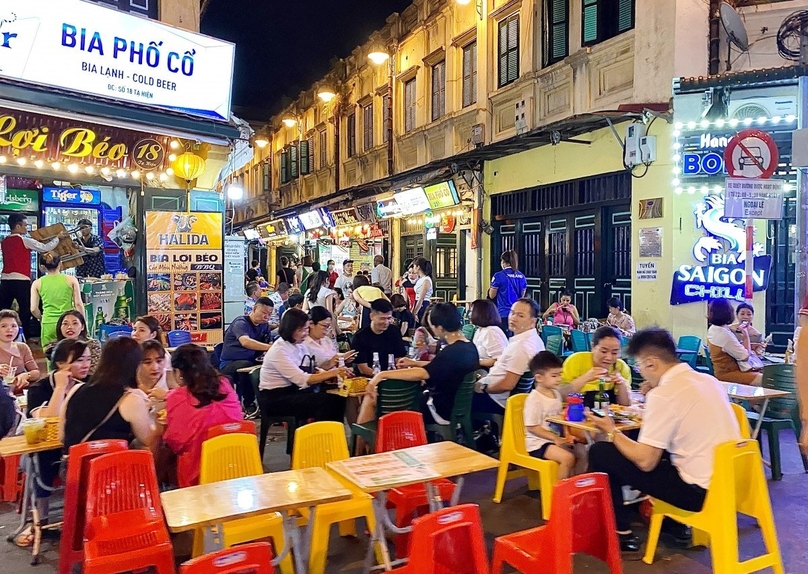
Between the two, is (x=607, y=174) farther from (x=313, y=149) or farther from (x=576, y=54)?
(x=313, y=149)

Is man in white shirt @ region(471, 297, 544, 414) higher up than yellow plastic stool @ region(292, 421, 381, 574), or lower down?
higher up

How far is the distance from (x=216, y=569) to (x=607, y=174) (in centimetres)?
1057

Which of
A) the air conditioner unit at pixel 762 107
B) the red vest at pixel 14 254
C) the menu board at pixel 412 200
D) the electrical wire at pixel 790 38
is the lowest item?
the red vest at pixel 14 254

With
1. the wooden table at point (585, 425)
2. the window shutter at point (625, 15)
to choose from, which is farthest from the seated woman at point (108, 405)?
the window shutter at point (625, 15)

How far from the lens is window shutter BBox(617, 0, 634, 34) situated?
11180mm

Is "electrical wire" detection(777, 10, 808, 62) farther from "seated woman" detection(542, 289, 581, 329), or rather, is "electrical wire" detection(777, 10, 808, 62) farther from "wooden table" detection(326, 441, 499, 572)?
"wooden table" detection(326, 441, 499, 572)

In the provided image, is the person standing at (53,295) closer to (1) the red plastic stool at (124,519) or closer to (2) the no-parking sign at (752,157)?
(1) the red plastic stool at (124,519)

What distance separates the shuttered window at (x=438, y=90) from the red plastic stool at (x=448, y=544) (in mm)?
15143

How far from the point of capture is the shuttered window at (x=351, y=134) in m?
22.3

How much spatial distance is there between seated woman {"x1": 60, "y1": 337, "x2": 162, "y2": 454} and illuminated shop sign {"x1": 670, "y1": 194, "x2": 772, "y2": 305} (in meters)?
8.54

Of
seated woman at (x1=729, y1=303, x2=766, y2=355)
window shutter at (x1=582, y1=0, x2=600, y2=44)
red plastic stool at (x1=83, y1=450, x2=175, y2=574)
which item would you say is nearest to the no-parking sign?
seated woman at (x1=729, y1=303, x2=766, y2=355)

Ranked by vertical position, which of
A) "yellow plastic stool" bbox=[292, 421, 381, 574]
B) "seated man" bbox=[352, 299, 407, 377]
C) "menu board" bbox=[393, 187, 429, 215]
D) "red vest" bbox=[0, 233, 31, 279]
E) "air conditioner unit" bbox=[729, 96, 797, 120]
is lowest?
"yellow plastic stool" bbox=[292, 421, 381, 574]

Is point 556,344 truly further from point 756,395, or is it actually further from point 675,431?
point 675,431

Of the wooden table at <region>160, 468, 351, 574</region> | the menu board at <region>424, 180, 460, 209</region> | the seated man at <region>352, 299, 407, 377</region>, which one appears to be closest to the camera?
the wooden table at <region>160, 468, 351, 574</region>
